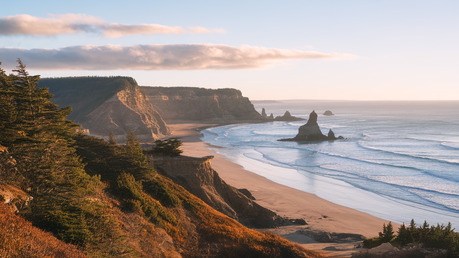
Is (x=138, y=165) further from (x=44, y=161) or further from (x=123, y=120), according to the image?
(x=123, y=120)

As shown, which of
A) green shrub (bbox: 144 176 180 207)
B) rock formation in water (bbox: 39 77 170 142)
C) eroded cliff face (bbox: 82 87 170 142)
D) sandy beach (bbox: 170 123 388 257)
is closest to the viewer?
green shrub (bbox: 144 176 180 207)

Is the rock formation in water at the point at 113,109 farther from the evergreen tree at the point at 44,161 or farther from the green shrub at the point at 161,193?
the evergreen tree at the point at 44,161

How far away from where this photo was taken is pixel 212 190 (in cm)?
2778

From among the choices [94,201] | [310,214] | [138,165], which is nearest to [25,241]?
[94,201]

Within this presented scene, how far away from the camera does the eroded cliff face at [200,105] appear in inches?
6329

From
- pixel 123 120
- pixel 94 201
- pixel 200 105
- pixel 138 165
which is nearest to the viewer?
pixel 94 201

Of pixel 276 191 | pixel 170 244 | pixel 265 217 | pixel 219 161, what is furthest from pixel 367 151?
pixel 170 244

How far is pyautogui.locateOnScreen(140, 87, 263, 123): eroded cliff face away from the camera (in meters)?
161

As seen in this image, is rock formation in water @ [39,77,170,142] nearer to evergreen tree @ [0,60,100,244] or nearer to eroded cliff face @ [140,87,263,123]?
eroded cliff face @ [140,87,263,123]

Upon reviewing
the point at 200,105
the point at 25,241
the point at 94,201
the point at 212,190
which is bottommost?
the point at 212,190

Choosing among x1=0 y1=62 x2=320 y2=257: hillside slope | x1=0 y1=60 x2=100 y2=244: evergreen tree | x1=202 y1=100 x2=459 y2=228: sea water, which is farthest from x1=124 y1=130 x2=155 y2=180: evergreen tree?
x1=202 y1=100 x2=459 y2=228: sea water

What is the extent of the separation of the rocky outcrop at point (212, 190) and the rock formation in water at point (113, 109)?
64631 millimetres

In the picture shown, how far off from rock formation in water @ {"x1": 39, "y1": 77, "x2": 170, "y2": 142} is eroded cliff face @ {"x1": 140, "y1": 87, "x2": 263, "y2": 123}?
33.4 m

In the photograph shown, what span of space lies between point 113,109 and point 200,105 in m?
69.5
